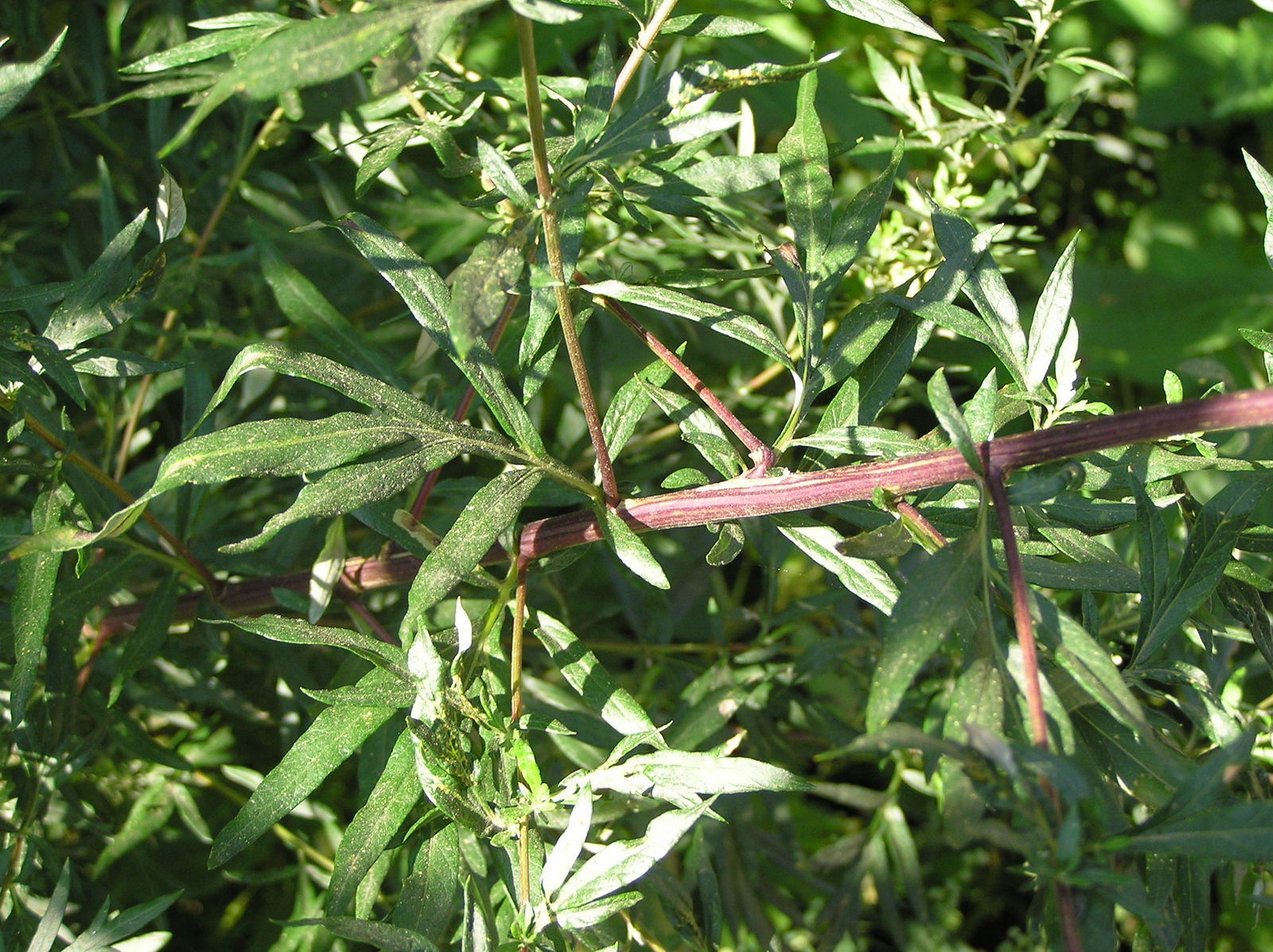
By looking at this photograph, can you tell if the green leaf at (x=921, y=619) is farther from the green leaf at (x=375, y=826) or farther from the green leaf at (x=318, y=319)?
the green leaf at (x=318, y=319)

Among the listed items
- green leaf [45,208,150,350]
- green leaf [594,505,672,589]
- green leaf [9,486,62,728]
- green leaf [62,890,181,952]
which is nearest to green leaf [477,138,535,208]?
green leaf [594,505,672,589]

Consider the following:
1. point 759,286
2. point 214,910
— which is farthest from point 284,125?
point 214,910

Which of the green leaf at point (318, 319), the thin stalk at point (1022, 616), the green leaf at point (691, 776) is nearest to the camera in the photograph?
the thin stalk at point (1022, 616)

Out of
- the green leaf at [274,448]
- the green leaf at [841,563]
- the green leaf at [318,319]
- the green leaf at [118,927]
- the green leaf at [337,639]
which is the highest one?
the green leaf at [274,448]

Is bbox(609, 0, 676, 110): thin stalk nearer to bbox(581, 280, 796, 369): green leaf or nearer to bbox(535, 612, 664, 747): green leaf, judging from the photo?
bbox(581, 280, 796, 369): green leaf

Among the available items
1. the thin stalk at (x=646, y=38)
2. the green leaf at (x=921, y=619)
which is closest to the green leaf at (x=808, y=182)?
the thin stalk at (x=646, y=38)

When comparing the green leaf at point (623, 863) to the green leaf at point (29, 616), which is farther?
the green leaf at point (29, 616)

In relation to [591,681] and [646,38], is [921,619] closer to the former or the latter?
[591,681]

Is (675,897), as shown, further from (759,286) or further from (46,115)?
(46,115)
